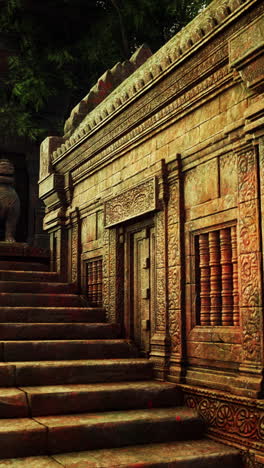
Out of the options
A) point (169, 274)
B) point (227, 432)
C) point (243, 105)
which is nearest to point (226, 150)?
point (243, 105)

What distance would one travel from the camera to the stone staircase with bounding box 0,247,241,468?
162 inches

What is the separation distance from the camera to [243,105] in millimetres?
4660

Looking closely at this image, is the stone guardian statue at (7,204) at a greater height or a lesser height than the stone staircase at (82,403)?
greater

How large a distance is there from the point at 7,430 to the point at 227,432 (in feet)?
5.66

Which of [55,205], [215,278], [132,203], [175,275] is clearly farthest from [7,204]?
[215,278]

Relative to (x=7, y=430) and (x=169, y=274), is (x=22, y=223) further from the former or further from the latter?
(x=7, y=430)

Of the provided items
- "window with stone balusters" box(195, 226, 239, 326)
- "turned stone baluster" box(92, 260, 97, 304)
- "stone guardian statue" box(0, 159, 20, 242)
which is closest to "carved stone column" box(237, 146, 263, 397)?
"window with stone balusters" box(195, 226, 239, 326)

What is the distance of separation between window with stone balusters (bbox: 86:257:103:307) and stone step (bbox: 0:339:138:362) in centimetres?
127

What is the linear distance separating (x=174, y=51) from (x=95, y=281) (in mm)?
3401

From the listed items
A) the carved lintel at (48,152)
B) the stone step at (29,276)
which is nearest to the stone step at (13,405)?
the stone step at (29,276)

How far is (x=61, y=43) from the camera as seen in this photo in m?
15.5

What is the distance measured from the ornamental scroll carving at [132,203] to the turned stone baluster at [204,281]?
86 centimetres

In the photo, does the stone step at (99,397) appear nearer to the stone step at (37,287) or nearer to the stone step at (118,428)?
the stone step at (118,428)

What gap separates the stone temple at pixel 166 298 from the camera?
4273 millimetres
